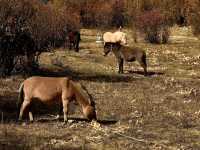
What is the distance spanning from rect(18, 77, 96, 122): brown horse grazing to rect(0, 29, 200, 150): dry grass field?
38 centimetres

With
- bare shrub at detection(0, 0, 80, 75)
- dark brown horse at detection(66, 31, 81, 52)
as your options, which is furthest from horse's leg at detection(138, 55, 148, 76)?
dark brown horse at detection(66, 31, 81, 52)

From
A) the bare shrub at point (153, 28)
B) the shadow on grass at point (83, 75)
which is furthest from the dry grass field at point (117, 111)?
the bare shrub at point (153, 28)

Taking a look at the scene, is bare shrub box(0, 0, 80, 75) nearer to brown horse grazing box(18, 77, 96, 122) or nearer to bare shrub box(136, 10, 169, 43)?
brown horse grazing box(18, 77, 96, 122)

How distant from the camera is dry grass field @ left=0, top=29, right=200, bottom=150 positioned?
11859 millimetres

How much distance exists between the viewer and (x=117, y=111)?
52.8 ft

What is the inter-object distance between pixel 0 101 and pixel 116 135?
4598 mm

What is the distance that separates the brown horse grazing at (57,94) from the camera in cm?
1302

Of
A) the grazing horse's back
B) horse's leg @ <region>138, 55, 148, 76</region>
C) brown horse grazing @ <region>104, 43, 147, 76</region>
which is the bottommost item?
horse's leg @ <region>138, 55, 148, 76</region>

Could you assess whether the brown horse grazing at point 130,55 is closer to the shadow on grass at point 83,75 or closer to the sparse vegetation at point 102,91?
the sparse vegetation at point 102,91

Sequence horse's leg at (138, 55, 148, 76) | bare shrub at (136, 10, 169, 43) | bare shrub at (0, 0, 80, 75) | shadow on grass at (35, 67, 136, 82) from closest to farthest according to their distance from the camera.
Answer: bare shrub at (0, 0, 80, 75) < shadow on grass at (35, 67, 136, 82) < horse's leg at (138, 55, 148, 76) < bare shrub at (136, 10, 169, 43)

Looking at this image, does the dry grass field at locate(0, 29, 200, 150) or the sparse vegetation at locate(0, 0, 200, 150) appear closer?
the dry grass field at locate(0, 29, 200, 150)

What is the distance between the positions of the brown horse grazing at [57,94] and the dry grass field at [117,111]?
0.38 m

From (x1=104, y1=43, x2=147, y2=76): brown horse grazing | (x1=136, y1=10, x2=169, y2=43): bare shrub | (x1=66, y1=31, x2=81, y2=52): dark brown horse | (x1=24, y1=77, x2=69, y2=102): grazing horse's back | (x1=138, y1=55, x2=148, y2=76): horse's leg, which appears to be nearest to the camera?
(x1=24, y1=77, x2=69, y2=102): grazing horse's back

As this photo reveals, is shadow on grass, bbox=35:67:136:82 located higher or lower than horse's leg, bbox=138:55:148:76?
lower
